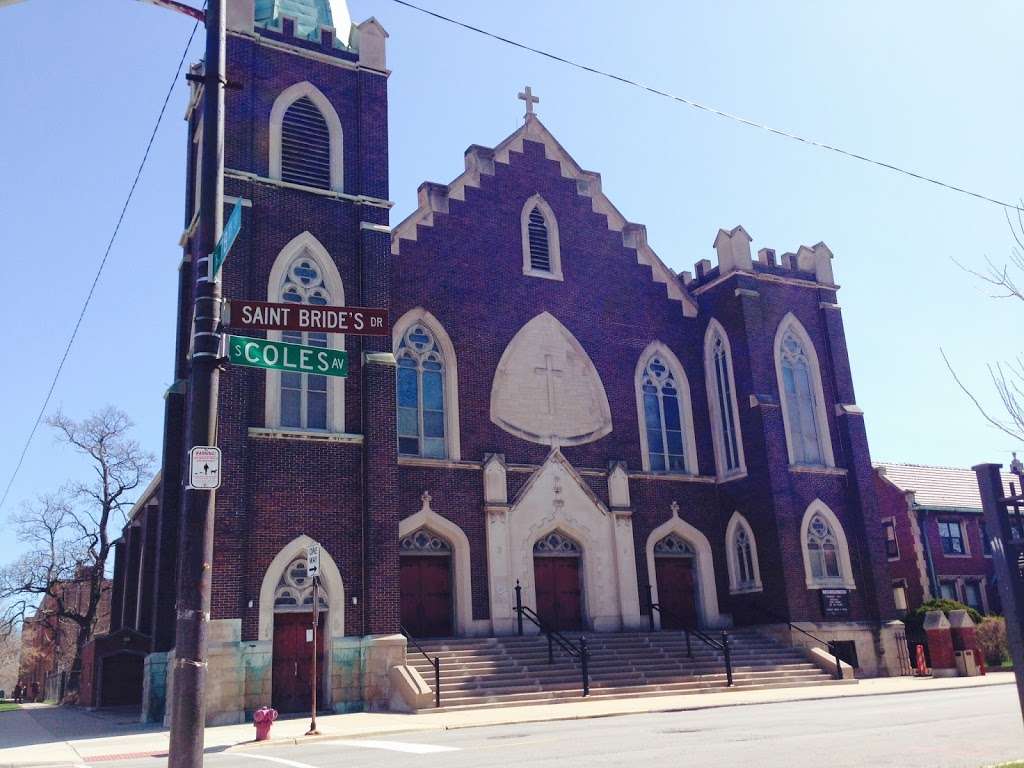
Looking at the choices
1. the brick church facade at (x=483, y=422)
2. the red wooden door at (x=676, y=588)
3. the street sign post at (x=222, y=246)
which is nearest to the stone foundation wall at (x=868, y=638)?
the brick church facade at (x=483, y=422)

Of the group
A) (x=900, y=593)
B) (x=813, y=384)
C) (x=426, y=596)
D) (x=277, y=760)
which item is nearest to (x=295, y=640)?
(x=426, y=596)

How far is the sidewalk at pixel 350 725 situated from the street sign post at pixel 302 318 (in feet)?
24.8

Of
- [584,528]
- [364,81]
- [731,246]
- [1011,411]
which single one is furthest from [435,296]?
[1011,411]

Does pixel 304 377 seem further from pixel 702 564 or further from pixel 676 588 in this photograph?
pixel 702 564

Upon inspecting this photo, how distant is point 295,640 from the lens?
2103cm

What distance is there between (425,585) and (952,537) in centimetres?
2780

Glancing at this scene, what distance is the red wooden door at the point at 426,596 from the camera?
24.1 metres

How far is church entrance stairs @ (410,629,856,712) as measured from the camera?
20.6 metres

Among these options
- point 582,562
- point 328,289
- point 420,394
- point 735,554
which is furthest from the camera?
point 735,554

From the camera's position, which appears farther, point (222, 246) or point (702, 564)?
point (702, 564)

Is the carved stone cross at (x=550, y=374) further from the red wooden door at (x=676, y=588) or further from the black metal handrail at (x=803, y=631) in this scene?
the black metal handrail at (x=803, y=631)

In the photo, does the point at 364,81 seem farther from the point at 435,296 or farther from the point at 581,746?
the point at 581,746

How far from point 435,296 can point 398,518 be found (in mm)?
6719

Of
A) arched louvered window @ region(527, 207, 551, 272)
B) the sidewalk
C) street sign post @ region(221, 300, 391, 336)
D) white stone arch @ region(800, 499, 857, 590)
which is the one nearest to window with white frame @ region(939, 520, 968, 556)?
white stone arch @ region(800, 499, 857, 590)
